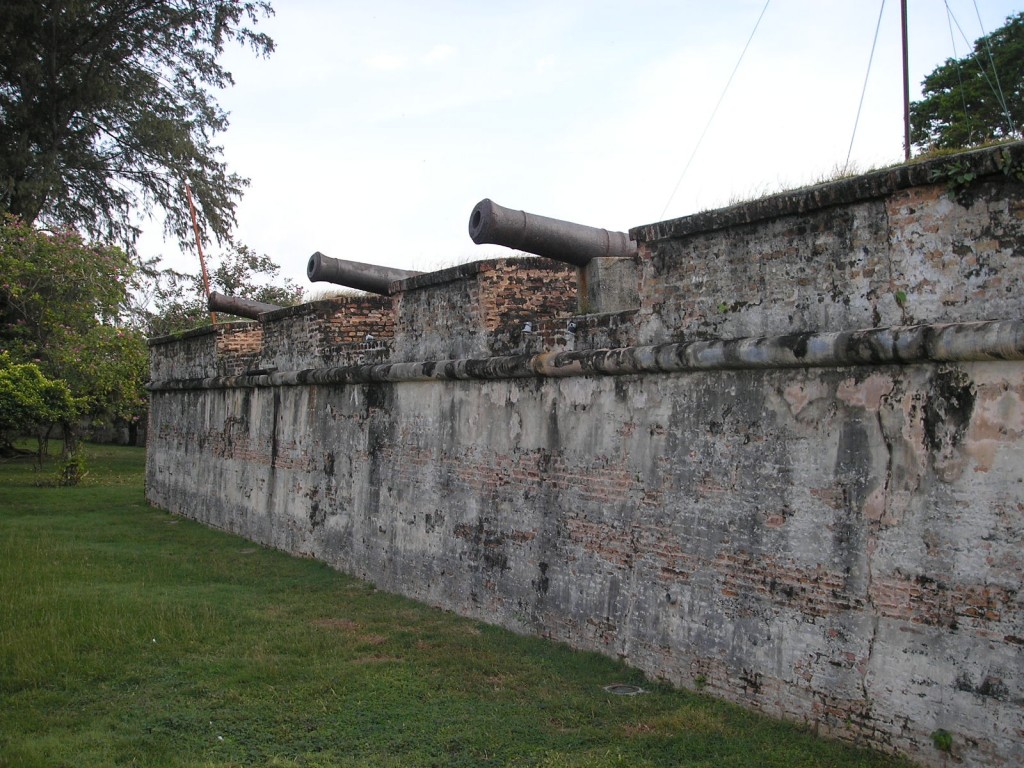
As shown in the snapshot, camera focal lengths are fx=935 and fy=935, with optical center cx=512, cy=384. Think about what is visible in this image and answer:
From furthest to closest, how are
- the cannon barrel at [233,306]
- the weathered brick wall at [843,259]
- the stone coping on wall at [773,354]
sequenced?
the cannon barrel at [233,306] → the weathered brick wall at [843,259] → the stone coping on wall at [773,354]

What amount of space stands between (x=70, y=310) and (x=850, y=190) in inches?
684

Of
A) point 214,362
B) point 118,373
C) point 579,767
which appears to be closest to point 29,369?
point 118,373

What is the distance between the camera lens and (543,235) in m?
7.07

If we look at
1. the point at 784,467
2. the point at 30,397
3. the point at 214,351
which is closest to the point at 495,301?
the point at 784,467

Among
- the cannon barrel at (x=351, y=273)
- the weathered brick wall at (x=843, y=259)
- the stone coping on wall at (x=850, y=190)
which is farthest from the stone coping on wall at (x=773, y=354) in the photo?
the cannon barrel at (x=351, y=273)

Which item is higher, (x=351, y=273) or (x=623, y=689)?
(x=351, y=273)

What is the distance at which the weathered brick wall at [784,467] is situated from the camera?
14.0 feet

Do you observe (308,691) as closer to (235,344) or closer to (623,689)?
(623,689)

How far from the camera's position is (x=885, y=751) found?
14.7 ft

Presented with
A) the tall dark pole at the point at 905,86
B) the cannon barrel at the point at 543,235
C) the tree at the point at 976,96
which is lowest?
the cannon barrel at the point at 543,235

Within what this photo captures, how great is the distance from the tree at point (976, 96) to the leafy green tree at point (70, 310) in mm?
16449

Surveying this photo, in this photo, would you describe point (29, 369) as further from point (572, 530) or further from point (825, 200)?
point (825, 200)

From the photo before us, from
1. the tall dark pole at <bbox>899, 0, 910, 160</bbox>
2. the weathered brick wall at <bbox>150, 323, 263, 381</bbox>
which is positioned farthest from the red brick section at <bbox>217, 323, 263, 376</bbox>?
the tall dark pole at <bbox>899, 0, 910, 160</bbox>

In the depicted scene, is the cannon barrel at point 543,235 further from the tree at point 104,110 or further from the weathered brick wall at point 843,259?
the tree at point 104,110
